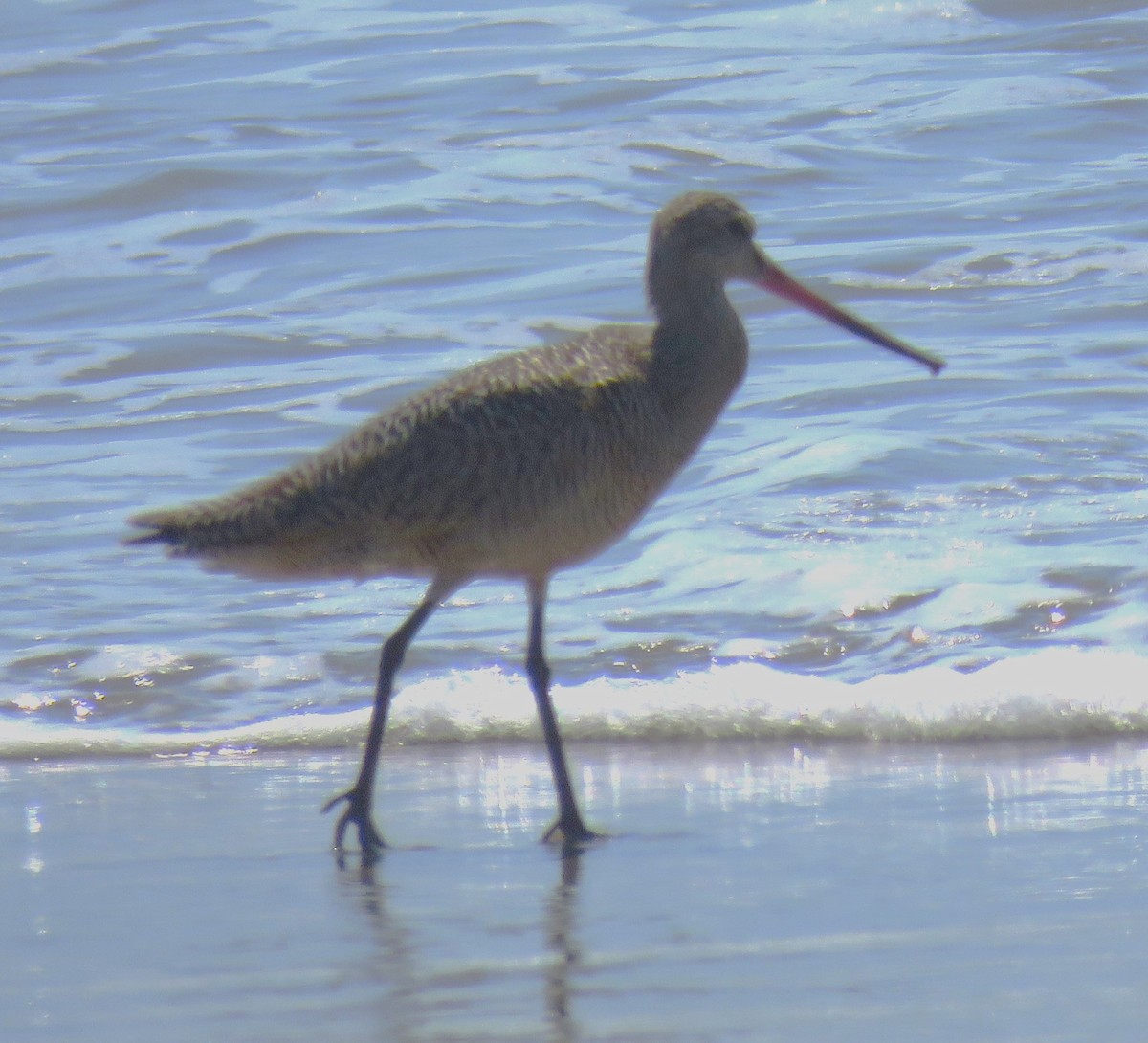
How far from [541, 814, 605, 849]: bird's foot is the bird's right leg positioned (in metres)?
0.30

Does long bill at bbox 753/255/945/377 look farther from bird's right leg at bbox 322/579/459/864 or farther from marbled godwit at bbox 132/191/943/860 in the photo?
bird's right leg at bbox 322/579/459/864

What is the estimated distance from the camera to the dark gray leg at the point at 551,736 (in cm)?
396

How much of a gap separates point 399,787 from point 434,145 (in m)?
8.90

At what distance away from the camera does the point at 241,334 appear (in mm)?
9719

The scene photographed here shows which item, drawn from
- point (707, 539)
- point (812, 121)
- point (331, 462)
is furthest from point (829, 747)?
point (812, 121)

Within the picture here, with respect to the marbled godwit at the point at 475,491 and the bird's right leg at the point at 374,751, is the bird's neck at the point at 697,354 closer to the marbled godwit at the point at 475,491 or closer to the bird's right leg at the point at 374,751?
the marbled godwit at the point at 475,491

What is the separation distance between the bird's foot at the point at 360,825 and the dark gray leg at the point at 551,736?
31 centimetres

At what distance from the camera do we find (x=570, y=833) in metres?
3.94

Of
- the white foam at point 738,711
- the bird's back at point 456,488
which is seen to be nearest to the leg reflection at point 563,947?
the bird's back at point 456,488

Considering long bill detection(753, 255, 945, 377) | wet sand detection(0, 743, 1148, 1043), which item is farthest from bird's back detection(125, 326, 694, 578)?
long bill detection(753, 255, 945, 377)

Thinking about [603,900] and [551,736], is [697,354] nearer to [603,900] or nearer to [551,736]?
[551,736]

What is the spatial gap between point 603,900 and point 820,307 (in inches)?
70.7

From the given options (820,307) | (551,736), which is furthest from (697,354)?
(551,736)

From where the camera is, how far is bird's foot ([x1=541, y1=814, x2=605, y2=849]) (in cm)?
392
